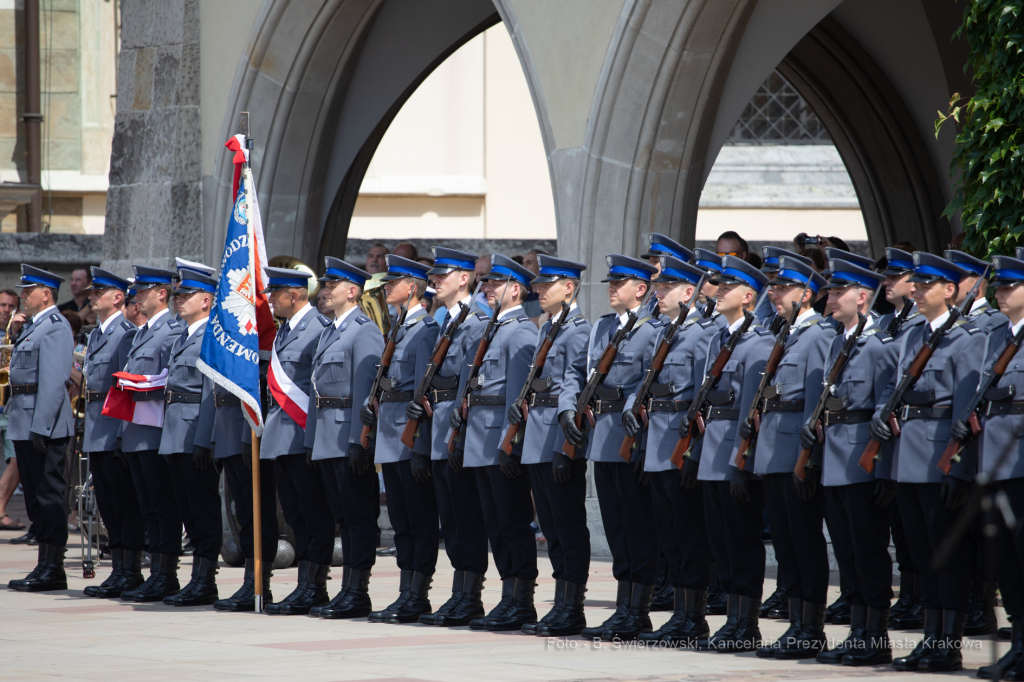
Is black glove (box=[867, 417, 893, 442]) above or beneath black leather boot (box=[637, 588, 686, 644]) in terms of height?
above

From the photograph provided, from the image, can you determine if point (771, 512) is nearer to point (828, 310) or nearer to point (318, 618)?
point (828, 310)

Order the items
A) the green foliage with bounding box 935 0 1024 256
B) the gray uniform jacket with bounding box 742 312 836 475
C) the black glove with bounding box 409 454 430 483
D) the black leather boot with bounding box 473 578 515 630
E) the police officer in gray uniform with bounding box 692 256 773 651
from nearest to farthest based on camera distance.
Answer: the gray uniform jacket with bounding box 742 312 836 475 < the police officer in gray uniform with bounding box 692 256 773 651 < the black leather boot with bounding box 473 578 515 630 < the black glove with bounding box 409 454 430 483 < the green foliage with bounding box 935 0 1024 256

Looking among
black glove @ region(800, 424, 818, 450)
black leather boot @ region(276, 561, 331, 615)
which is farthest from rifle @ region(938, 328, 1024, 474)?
black leather boot @ region(276, 561, 331, 615)

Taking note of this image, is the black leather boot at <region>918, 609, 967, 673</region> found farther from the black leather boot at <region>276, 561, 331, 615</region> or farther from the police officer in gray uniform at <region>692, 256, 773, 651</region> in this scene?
the black leather boot at <region>276, 561, 331, 615</region>

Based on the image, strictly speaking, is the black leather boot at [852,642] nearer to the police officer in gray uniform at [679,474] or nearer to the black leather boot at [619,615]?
the police officer in gray uniform at [679,474]

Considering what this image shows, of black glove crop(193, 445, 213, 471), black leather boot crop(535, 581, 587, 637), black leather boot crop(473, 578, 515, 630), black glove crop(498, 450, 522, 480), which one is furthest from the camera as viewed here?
black glove crop(193, 445, 213, 471)

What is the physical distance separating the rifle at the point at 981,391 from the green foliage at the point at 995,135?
2204 millimetres

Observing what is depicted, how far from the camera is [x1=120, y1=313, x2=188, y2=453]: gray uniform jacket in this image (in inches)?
370

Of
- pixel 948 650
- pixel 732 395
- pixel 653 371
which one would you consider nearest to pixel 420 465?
pixel 653 371

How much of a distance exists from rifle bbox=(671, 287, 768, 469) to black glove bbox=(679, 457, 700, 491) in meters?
0.04

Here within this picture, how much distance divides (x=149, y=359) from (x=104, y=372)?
0.42 meters

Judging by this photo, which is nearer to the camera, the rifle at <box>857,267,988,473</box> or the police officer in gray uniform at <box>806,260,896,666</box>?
the rifle at <box>857,267,988,473</box>

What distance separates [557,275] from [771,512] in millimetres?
1773

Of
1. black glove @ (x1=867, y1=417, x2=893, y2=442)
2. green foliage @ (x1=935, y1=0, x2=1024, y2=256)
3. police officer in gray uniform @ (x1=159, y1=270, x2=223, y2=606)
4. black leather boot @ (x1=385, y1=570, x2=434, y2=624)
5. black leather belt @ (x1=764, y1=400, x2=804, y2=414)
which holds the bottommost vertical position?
black leather boot @ (x1=385, y1=570, x2=434, y2=624)
